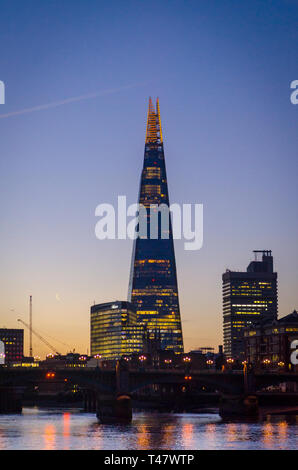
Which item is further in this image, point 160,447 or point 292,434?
point 292,434

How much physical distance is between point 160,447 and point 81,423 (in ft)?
218

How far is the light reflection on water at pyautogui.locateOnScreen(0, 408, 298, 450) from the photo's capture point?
13650cm

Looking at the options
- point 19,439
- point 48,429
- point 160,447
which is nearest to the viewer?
point 160,447

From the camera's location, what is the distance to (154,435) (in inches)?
6122

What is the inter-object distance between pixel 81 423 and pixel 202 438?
180 ft

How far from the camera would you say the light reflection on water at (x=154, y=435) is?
13650cm
